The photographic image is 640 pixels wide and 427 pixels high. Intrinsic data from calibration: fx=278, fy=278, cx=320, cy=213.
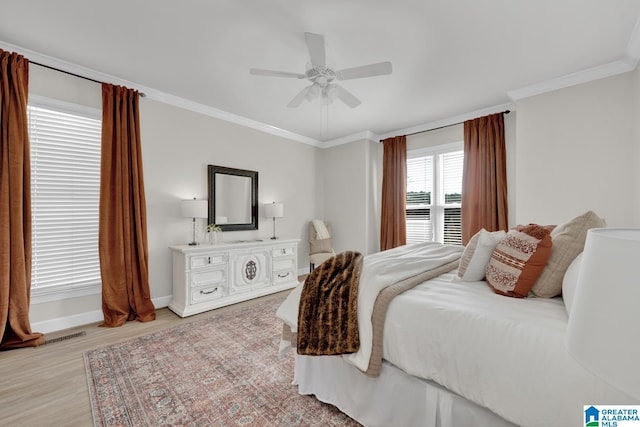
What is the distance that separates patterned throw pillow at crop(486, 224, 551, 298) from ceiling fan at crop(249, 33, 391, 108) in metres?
1.61

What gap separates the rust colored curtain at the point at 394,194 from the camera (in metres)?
4.89

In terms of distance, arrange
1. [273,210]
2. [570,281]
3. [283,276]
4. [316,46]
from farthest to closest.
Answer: [273,210], [283,276], [316,46], [570,281]

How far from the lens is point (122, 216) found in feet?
9.99

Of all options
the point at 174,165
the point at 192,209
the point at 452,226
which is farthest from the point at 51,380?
the point at 452,226

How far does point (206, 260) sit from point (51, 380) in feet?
5.37

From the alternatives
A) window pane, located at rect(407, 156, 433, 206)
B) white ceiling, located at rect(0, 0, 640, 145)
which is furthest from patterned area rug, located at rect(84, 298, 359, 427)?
window pane, located at rect(407, 156, 433, 206)

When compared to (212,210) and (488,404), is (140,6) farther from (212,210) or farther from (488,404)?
(488,404)

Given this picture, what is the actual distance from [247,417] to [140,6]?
2.91 meters

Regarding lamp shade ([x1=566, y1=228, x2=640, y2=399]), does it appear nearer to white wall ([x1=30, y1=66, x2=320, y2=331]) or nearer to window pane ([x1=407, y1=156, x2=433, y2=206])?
white wall ([x1=30, y1=66, x2=320, y2=331])

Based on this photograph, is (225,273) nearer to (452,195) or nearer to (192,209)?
(192,209)

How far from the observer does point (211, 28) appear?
2.31 metres

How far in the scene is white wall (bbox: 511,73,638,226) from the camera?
9.32ft

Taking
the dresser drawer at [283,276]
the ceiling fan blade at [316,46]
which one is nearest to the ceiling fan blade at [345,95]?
the ceiling fan blade at [316,46]

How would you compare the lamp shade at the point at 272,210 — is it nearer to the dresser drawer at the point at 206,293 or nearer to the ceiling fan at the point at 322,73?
the dresser drawer at the point at 206,293
